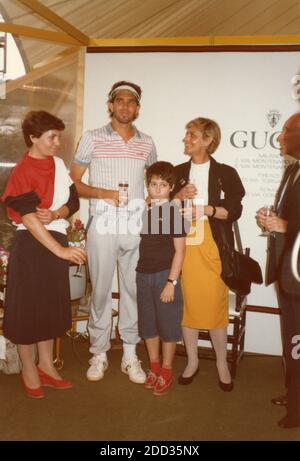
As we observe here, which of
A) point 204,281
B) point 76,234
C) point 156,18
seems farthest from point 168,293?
point 156,18

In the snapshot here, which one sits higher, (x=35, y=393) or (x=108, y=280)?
(x=108, y=280)

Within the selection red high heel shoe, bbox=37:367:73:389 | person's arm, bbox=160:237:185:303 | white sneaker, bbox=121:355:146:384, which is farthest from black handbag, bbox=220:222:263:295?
red high heel shoe, bbox=37:367:73:389

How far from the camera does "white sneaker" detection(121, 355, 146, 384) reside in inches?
127

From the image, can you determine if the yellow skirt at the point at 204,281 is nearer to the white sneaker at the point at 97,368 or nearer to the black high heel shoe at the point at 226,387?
the black high heel shoe at the point at 226,387

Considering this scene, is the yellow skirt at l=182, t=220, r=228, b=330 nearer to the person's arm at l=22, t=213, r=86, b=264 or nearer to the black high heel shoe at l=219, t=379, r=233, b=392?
the black high heel shoe at l=219, t=379, r=233, b=392

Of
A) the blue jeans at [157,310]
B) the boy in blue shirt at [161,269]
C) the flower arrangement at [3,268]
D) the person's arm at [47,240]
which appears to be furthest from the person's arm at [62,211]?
the flower arrangement at [3,268]

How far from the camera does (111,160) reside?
3.20 m

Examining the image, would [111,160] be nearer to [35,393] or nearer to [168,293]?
[168,293]

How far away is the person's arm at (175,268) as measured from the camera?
2924 mm

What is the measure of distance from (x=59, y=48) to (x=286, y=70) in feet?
6.24

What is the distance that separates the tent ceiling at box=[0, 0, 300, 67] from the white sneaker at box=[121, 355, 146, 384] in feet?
8.41

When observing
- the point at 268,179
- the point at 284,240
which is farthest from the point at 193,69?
the point at 284,240

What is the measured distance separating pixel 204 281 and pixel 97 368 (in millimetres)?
977
